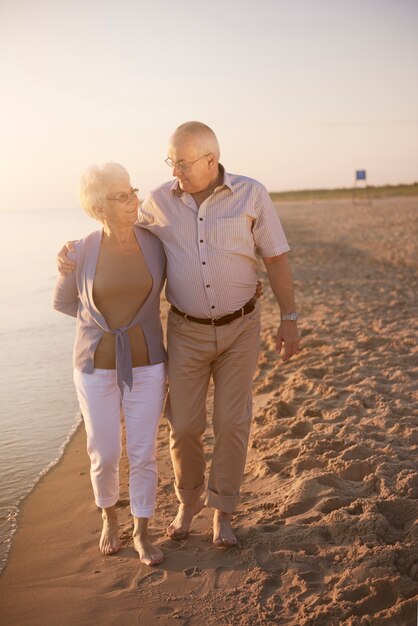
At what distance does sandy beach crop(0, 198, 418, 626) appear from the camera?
3.00 meters

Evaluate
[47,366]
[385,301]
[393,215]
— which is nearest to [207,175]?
[47,366]

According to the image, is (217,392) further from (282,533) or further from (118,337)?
(282,533)

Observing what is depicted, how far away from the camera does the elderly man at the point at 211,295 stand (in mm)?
3451

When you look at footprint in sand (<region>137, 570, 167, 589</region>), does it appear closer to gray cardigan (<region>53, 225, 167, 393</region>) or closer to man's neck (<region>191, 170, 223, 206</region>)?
gray cardigan (<region>53, 225, 167, 393</region>)

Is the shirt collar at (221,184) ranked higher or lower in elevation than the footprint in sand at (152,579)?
higher

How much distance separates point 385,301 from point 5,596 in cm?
720

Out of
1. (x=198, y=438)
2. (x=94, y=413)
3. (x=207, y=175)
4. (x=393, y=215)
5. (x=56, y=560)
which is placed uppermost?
(x=207, y=175)

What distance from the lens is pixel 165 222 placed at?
3.54 m

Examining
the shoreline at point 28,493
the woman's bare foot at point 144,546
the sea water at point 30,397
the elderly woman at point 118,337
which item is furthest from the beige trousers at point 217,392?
the sea water at point 30,397

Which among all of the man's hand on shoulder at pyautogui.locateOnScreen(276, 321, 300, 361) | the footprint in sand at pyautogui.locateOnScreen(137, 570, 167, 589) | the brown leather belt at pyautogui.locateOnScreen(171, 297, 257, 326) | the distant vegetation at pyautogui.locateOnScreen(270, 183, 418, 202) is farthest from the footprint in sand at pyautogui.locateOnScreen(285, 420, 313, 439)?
the distant vegetation at pyautogui.locateOnScreen(270, 183, 418, 202)

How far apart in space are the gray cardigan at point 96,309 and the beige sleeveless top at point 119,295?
27 millimetres

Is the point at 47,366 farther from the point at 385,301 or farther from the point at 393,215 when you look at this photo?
the point at 393,215

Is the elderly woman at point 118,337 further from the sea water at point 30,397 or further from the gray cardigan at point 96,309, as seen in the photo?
the sea water at point 30,397

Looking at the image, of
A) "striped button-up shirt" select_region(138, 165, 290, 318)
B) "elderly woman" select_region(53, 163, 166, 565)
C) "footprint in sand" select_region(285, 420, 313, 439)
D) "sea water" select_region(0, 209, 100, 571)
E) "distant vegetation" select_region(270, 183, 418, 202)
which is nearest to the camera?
"elderly woman" select_region(53, 163, 166, 565)
